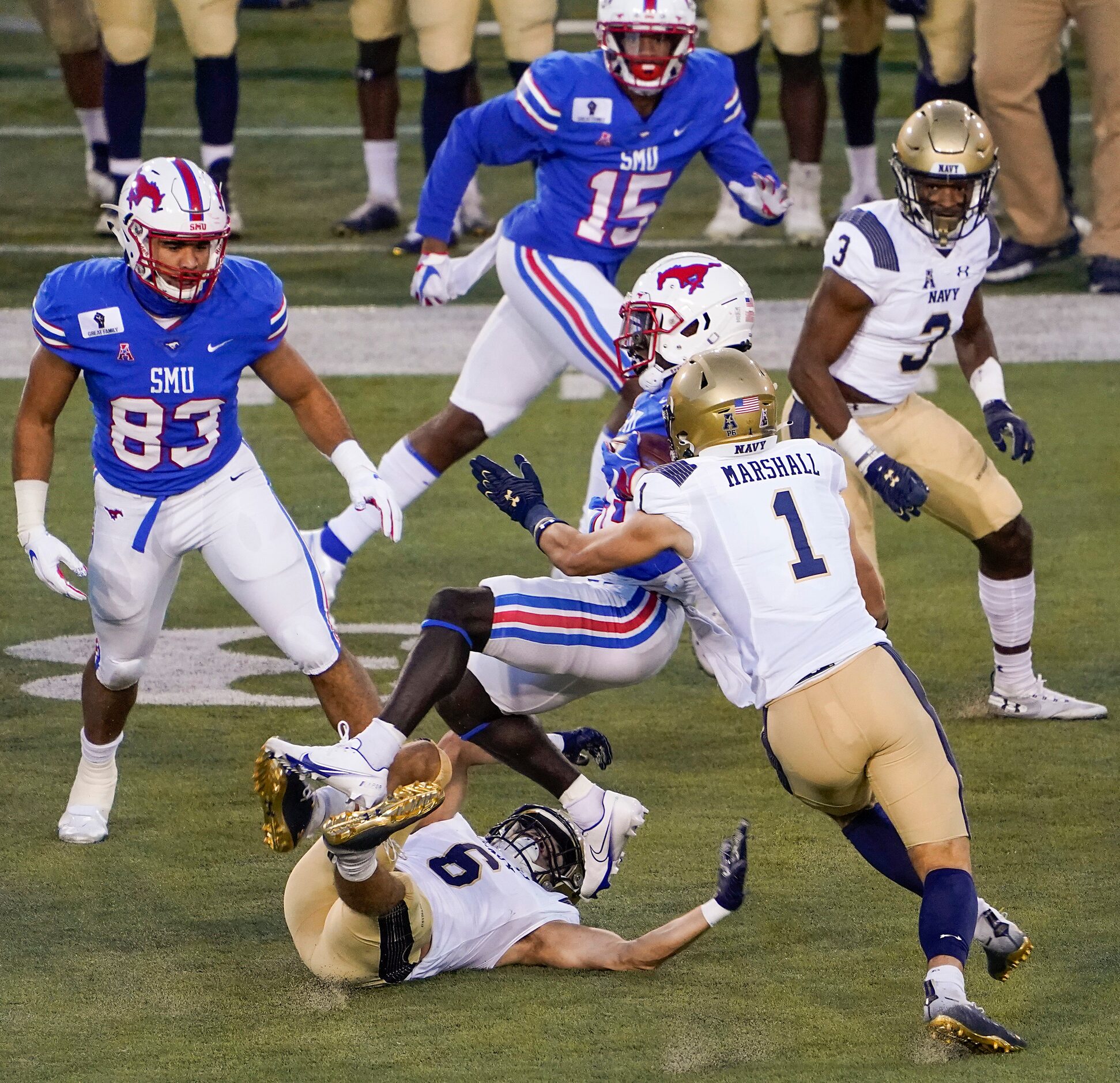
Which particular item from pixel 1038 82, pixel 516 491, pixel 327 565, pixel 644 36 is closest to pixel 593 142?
pixel 644 36

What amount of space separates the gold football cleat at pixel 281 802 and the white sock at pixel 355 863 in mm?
191

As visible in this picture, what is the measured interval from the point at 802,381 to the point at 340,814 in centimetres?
216

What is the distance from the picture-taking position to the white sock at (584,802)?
4.61 metres

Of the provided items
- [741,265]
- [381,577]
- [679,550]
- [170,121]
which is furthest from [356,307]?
[679,550]

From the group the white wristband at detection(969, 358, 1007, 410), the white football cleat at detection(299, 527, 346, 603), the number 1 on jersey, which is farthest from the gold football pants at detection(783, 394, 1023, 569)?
the white football cleat at detection(299, 527, 346, 603)

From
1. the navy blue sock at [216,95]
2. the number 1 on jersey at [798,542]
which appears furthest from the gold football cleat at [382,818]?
the navy blue sock at [216,95]

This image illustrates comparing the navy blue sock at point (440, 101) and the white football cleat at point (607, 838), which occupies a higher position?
the white football cleat at point (607, 838)

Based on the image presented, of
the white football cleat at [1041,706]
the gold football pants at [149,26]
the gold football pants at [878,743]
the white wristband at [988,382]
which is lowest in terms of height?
the gold football pants at [149,26]

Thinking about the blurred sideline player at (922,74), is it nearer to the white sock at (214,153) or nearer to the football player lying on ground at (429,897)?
the white sock at (214,153)

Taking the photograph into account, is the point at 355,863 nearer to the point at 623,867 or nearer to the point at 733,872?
the point at 733,872

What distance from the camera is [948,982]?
12.3 feet

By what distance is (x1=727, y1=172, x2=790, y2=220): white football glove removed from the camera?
6.72 metres

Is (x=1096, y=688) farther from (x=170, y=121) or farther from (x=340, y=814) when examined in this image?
(x=170, y=121)

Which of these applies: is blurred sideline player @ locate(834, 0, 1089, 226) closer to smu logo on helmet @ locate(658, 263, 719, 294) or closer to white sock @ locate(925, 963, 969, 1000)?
smu logo on helmet @ locate(658, 263, 719, 294)
